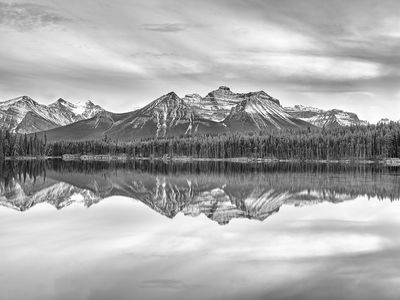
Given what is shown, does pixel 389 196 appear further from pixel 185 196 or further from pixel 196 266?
pixel 196 266

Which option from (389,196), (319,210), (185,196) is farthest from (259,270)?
(389,196)

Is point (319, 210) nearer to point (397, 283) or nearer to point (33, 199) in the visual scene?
point (397, 283)

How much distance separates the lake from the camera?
623 inches

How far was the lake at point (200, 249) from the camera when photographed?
1583 centimetres

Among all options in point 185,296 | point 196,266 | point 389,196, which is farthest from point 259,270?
point 389,196

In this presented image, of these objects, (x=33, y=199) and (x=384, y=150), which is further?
(x=384, y=150)

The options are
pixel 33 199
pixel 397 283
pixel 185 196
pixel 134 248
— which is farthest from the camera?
pixel 185 196

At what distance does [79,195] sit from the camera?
162ft

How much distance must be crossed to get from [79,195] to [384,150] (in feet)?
533

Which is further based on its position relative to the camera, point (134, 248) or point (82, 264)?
point (134, 248)

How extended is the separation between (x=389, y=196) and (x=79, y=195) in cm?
3165

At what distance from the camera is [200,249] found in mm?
22109

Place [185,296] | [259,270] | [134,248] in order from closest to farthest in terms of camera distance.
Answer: [185,296], [259,270], [134,248]

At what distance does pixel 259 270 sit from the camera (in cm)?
1811
